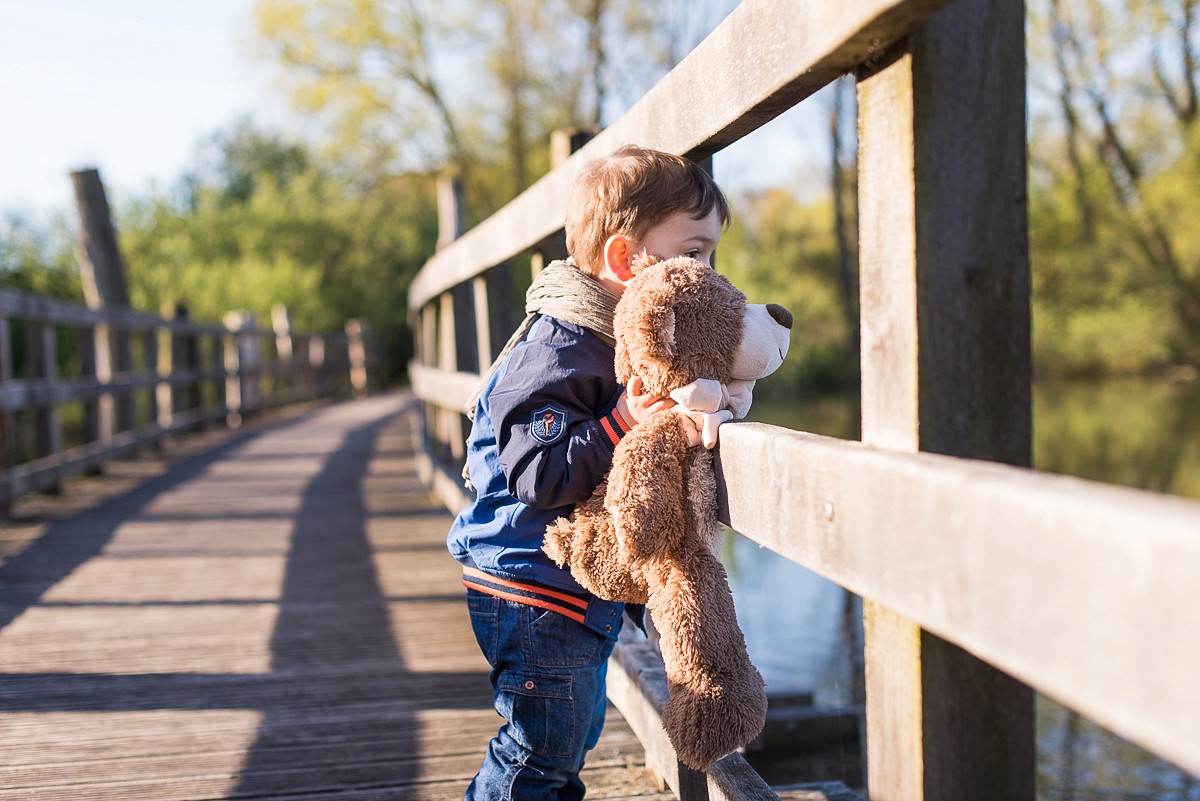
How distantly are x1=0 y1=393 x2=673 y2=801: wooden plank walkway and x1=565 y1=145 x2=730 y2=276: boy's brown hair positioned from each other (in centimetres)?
104

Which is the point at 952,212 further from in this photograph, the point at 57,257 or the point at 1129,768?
the point at 57,257

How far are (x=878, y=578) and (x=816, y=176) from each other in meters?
19.3

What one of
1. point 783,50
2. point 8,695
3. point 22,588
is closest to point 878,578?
point 783,50

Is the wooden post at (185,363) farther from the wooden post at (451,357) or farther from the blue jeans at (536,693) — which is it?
the blue jeans at (536,693)

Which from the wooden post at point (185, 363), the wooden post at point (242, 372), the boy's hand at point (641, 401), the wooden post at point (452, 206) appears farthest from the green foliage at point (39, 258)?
the boy's hand at point (641, 401)

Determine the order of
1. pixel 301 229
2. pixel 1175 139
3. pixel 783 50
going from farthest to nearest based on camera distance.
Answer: pixel 301 229
pixel 1175 139
pixel 783 50

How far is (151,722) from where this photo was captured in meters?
2.46

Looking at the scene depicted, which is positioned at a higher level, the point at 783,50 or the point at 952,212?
the point at 783,50

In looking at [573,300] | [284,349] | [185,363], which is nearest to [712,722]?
[573,300]

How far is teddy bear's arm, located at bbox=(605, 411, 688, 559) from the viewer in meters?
1.29

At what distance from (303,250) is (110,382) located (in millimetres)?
18512

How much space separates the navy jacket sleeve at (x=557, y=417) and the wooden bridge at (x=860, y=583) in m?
0.22

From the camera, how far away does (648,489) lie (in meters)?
Result: 1.29

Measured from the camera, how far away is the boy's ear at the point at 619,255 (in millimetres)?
1534
